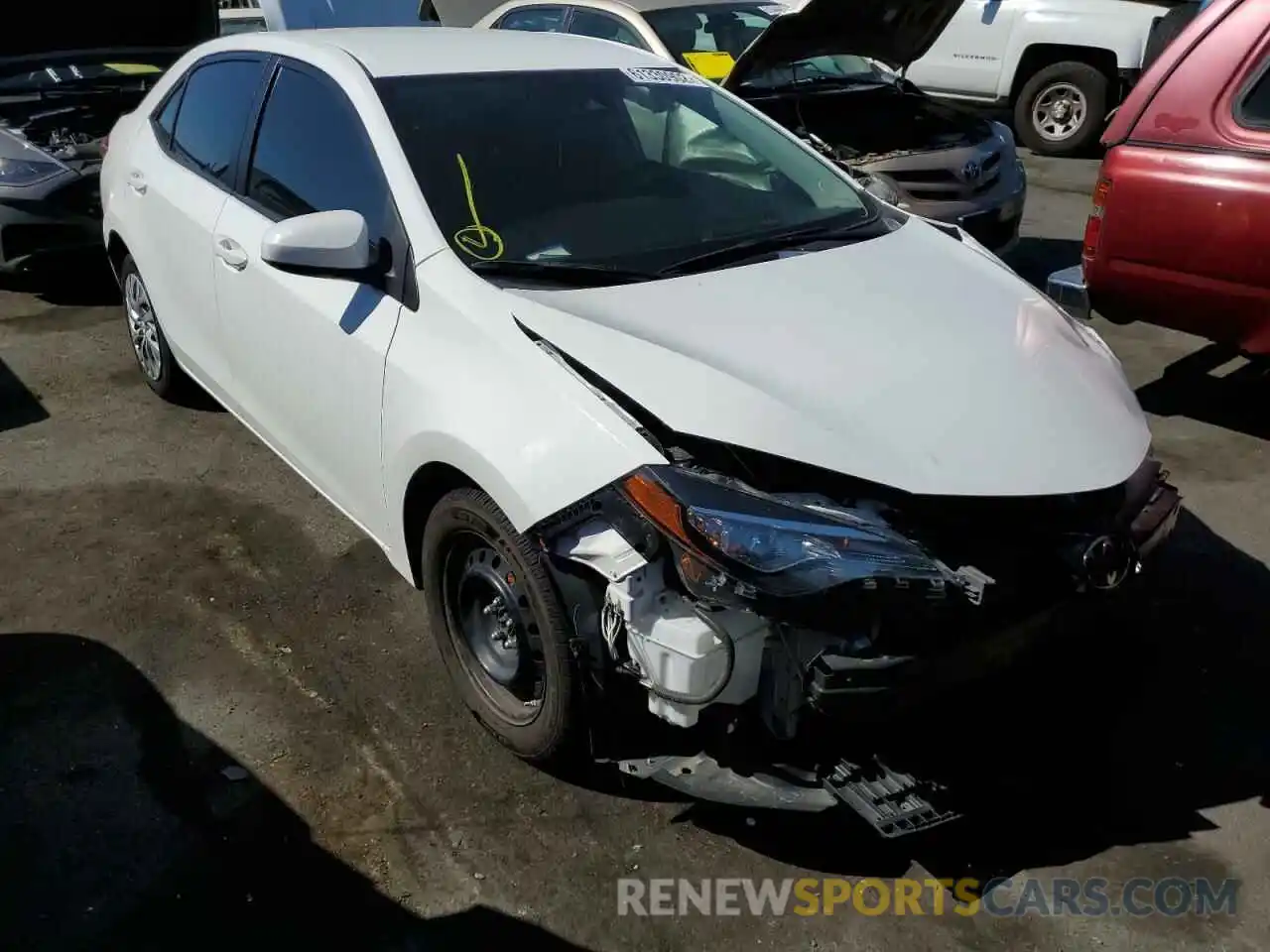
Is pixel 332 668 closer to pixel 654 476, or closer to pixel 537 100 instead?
pixel 654 476

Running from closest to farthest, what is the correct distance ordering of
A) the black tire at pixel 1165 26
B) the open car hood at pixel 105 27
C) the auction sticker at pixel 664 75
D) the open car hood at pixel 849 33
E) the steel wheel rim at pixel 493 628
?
the steel wheel rim at pixel 493 628
the auction sticker at pixel 664 75
the open car hood at pixel 849 33
the open car hood at pixel 105 27
the black tire at pixel 1165 26

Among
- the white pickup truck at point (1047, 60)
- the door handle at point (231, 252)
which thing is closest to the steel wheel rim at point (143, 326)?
the door handle at point (231, 252)

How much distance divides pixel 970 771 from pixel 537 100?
7.69ft

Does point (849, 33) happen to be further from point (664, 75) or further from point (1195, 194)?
point (664, 75)

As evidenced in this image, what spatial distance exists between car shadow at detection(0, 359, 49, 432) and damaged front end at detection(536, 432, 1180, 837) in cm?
363

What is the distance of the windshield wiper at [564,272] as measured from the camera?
9.39ft

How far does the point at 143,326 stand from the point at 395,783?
9.86ft

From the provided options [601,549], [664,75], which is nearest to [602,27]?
[664,75]

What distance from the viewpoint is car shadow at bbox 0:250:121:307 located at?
249 inches

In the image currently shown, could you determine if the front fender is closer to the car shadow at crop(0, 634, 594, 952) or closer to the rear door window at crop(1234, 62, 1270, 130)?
the car shadow at crop(0, 634, 594, 952)

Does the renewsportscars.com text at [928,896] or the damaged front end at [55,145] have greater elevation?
the damaged front end at [55,145]

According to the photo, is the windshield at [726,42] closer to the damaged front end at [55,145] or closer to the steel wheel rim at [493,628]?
the damaged front end at [55,145]

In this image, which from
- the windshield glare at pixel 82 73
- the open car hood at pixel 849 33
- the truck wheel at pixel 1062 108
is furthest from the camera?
the truck wheel at pixel 1062 108

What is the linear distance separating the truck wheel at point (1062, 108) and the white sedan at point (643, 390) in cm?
780
